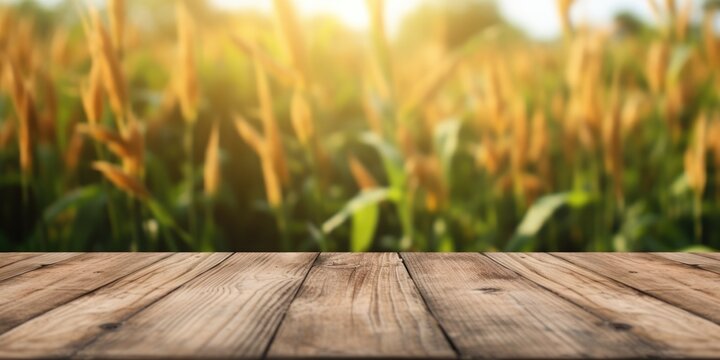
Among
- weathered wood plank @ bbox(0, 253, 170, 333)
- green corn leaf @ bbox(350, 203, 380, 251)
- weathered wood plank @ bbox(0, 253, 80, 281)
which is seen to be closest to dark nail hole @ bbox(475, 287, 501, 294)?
green corn leaf @ bbox(350, 203, 380, 251)

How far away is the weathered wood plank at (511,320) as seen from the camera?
675 millimetres

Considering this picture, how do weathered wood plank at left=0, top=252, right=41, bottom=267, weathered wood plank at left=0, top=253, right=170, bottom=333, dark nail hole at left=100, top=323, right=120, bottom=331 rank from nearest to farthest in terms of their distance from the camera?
dark nail hole at left=100, top=323, right=120, bottom=331, weathered wood plank at left=0, top=253, right=170, bottom=333, weathered wood plank at left=0, top=252, right=41, bottom=267

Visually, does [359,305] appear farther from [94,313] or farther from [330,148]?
[330,148]

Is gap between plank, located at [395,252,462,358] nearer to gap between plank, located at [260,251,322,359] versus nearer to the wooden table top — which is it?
the wooden table top

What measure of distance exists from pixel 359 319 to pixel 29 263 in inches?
28.3

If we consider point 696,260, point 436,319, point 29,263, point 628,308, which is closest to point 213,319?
point 436,319

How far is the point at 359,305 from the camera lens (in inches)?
34.5

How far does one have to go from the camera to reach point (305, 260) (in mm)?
1246

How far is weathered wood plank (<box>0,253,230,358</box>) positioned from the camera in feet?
2.31

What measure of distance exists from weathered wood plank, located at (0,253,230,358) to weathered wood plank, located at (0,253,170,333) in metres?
0.02

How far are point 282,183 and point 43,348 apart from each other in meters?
0.53

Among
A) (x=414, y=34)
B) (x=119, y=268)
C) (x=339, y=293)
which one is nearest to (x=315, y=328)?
(x=339, y=293)

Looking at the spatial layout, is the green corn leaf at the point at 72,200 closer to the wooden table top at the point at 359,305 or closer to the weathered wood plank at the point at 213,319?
the wooden table top at the point at 359,305

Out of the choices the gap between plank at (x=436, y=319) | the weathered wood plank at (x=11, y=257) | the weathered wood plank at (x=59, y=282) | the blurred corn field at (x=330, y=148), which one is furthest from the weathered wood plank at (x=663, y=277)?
the weathered wood plank at (x=11, y=257)
